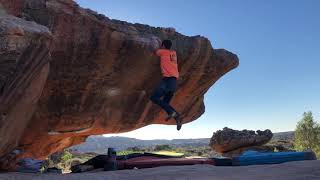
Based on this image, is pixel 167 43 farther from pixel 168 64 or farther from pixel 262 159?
pixel 262 159

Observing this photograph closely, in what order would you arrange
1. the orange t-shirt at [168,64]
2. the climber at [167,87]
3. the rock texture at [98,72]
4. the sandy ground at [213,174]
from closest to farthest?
the sandy ground at [213,174], the climber at [167,87], the orange t-shirt at [168,64], the rock texture at [98,72]

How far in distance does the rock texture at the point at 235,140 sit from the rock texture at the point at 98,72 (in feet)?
52.1

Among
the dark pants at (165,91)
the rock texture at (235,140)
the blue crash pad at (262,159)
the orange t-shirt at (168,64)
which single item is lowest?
the blue crash pad at (262,159)

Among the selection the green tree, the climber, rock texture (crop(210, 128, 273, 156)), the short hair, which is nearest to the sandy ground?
the climber

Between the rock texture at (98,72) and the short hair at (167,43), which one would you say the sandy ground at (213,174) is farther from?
the short hair at (167,43)

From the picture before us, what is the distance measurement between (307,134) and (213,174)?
2175 inches

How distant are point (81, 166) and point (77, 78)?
15.5 feet

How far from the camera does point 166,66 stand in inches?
484

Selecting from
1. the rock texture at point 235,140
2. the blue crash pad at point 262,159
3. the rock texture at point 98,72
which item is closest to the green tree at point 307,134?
the rock texture at point 235,140

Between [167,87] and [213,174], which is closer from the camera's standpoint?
[213,174]

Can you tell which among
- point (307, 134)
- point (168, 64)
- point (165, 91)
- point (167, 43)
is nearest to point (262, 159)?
point (165, 91)

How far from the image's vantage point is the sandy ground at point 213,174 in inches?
286

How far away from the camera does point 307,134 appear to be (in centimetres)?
5856

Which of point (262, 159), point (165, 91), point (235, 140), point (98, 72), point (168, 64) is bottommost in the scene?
point (262, 159)
